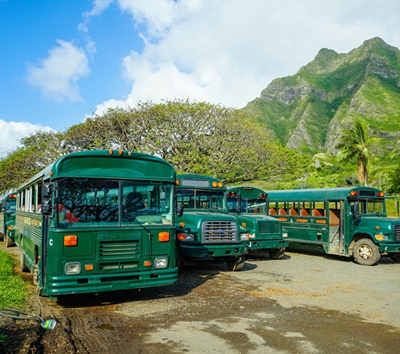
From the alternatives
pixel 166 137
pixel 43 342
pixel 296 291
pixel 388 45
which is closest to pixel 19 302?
pixel 43 342

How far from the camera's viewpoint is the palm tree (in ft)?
118

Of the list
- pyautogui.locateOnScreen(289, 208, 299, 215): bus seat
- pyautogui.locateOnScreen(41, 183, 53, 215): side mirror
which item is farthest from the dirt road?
pyautogui.locateOnScreen(289, 208, 299, 215): bus seat

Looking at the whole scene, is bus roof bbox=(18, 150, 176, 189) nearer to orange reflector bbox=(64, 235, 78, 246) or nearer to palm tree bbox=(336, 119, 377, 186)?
orange reflector bbox=(64, 235, 78, 246)

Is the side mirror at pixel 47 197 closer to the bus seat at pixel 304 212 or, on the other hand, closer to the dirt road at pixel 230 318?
the dirt road at pixel 230 318

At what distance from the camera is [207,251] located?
10.3 metres

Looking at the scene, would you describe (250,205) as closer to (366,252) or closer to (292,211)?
(292,211)

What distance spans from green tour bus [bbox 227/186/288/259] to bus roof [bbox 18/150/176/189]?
551cm

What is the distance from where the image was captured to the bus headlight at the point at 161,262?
24.9ft

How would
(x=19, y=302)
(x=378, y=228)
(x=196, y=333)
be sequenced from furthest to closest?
(x=378, y=228), (x=19, y=302), (x=196, y=333)

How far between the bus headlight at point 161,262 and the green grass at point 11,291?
2.35 metres

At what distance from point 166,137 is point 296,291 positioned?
1866 centimetres

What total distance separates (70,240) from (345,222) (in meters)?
9.38

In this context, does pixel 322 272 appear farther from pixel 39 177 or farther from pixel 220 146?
pixel 220 146

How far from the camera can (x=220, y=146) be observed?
26562 millimetres
